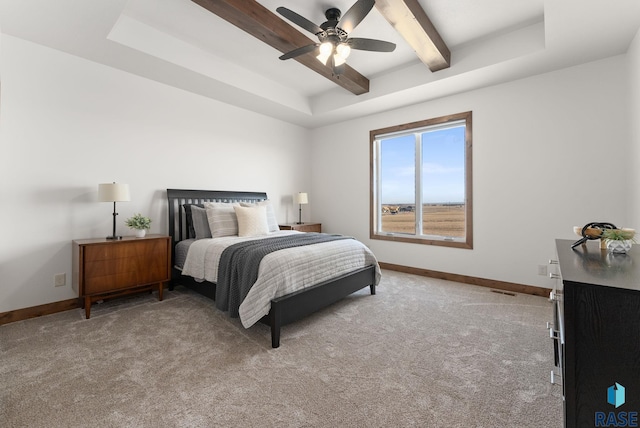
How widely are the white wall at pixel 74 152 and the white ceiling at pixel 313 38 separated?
23cm

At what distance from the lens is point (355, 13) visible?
2221 mm

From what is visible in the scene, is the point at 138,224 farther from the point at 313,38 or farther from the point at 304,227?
the point at 313,38

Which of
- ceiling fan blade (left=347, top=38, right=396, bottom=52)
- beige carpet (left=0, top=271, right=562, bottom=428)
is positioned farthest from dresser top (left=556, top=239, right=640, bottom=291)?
ceiling fan blade (left=347, top=38, right=396, bottom=52)

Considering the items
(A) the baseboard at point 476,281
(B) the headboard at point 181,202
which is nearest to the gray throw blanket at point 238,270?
(B) the headboard at point 181,202

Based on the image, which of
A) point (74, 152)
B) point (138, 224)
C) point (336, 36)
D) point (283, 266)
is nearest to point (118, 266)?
point (138, 224)

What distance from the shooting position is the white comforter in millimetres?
2262

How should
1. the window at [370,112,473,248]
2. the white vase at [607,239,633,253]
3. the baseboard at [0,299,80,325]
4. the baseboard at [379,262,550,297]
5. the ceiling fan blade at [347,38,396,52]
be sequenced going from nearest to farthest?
the white vase at [607,239,633,253]
the ceiling fan blade at [347,38,396,52]
the baseboard at [0,299,80,325]
the baseboard at [379,262,550,297]
the window at [370,112,473,248]

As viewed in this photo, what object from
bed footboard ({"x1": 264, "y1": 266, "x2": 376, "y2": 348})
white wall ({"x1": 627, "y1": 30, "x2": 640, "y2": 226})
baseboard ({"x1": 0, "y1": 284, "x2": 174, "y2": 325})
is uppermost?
white wall ({"x1": 627, "y1": 30, "x2": 640, "y2": 226})

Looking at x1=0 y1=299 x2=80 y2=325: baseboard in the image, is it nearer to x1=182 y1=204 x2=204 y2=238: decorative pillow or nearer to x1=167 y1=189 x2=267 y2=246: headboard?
x1=167 y1=189 x2=267 y2=246: headboard

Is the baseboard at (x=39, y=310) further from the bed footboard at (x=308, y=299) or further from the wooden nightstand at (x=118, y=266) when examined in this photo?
the bed footboard at (x=308, y=299)

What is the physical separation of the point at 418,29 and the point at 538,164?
2209mm

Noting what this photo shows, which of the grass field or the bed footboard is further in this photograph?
the grass field

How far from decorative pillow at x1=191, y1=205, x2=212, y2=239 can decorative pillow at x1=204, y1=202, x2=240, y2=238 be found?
0.23 ft

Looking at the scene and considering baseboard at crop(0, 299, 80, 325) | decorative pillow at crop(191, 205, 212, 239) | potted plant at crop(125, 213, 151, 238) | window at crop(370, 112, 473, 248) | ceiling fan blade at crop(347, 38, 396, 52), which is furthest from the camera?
window at crop(370, 112, 473, 248)
